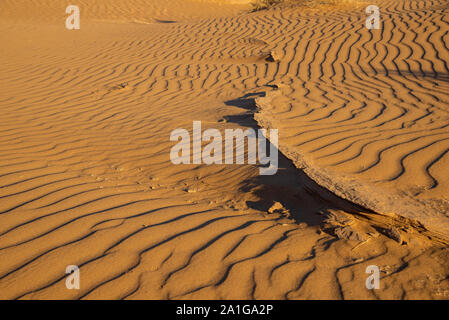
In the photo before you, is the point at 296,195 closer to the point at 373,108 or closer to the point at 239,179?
the point at 239,179

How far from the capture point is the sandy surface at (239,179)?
1983 millimetres

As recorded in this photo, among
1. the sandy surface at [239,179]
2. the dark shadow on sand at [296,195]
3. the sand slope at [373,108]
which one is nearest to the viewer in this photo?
the sandy surface at [239,179]

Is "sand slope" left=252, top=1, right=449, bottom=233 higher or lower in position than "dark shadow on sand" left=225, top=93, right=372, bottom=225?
higher

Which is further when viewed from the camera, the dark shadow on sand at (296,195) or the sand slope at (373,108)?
the sand slope at (373,108)

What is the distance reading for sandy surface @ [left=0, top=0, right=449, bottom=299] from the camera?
198 cm

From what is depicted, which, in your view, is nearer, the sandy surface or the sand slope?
the sandy surface

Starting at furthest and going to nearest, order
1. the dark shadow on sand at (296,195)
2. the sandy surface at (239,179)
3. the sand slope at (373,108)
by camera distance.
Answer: the sand slope at (373,108) < the dark shadow on sand at (296,195) < the sandy surface at (239,179)

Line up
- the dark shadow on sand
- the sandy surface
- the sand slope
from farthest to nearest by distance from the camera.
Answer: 1. the sand slope
2. the dark shadow on sand
3. the sandy surface

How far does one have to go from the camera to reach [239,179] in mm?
3201

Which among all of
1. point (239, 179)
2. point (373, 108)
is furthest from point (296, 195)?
point (373, 108)

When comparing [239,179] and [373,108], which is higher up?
[373,108]

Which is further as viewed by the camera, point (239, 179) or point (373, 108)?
point (373, 108)

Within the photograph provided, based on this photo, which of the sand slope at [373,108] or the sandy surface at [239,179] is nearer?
the sandy surface at [239,179]

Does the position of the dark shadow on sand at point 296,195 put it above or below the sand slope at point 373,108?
below
